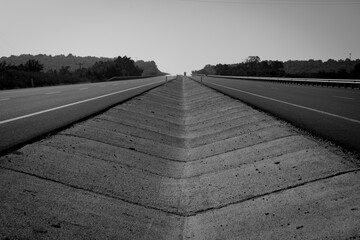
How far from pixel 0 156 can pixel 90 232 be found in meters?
2.41

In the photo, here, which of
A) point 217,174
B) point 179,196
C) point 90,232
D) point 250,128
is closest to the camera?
point 90,232

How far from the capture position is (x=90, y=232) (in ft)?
14.4

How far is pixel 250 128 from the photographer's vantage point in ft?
34.4

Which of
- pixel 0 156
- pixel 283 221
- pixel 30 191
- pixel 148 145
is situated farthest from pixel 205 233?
pixel 148 145

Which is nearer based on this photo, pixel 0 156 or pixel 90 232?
pixel 90 232

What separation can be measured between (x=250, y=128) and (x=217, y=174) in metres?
3.35

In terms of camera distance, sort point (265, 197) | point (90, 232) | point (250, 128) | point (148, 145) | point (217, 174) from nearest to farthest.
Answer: point (90, 232)
point (265, 197)
point (217, 174)
point (148, 145)
point (250, 128)

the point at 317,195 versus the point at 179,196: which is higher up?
the point at 317,195

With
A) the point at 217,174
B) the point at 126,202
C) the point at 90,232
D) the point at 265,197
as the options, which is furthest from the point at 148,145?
the point at 90,232

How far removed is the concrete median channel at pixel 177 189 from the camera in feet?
14.4

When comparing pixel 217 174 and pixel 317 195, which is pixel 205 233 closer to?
pixel 317 195

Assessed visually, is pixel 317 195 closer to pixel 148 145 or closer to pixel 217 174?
pixel 217 174

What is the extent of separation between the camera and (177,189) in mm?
7000

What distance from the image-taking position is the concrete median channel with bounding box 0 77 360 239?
4.39 m
